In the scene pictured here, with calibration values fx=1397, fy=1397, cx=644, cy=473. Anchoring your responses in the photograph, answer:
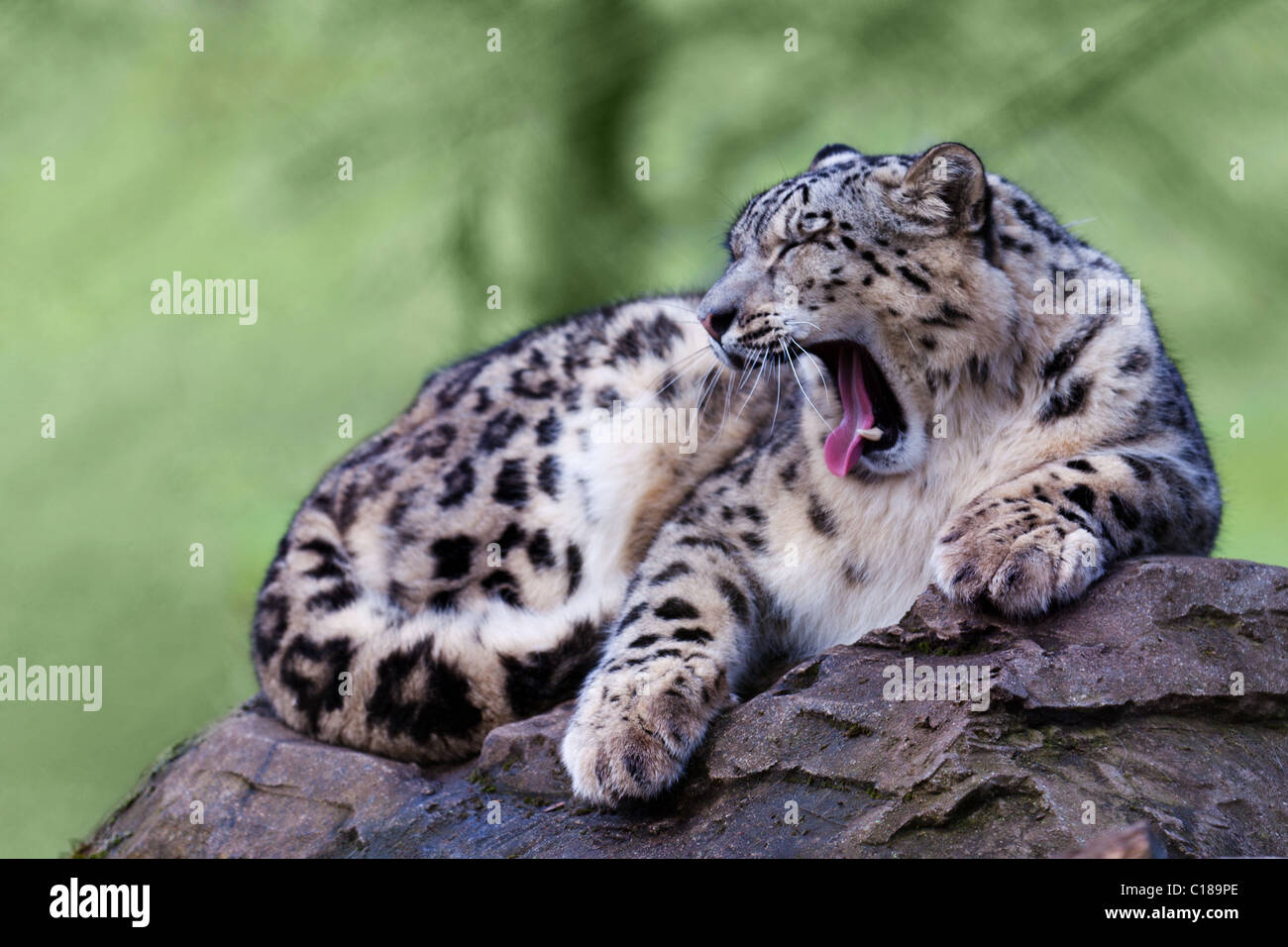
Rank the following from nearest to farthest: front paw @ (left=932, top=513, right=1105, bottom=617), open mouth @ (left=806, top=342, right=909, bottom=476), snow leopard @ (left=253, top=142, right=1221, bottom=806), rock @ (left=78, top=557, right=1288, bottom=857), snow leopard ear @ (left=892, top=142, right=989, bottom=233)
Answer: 1. rock @ (left=78, top=557, right=1288, bottom=857)
2. front paw @ (left=932, top=513, right=1105, bottom=617)
3. snow leopard @ (left=253, top=142, right=1221, bottom=806)
4. snow leopard ear @ (left=892, top=142, right=989, bottom=233)
5. open mouth @ (left=806, top=342, right=909, bottom=476)

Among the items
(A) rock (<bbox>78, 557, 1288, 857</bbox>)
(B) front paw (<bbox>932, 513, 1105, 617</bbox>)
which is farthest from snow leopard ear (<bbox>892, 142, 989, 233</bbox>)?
(A) rock (<bbox>78, 557, 1288, 857</bbox>)

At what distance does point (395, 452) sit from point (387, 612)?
737mm

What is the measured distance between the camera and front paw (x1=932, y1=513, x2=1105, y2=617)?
114 inches

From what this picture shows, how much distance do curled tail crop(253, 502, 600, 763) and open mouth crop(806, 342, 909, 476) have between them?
788 millimetres

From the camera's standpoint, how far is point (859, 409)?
138 inches

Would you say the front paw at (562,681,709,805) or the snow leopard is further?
the snow leopard

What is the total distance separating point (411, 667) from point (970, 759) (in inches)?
59.1

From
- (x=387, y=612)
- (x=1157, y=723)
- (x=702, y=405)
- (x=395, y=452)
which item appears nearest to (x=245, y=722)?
(x=387, y=612)

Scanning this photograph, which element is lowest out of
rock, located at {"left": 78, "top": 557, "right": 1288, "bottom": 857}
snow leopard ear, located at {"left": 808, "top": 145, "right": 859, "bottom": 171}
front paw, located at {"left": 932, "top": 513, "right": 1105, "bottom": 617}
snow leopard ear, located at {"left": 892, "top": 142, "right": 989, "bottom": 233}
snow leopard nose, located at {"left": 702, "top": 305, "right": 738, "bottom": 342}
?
rock, located at {"left": 78, "top": 557, "right": 1288, "bottom": 857}

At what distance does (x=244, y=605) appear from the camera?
4957 millimetres

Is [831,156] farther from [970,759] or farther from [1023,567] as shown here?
[970,759]

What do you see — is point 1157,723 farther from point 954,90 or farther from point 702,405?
point 954,90

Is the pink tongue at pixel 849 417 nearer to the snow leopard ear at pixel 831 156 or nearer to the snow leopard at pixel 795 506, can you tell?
the snow leopard at pixel 795 506

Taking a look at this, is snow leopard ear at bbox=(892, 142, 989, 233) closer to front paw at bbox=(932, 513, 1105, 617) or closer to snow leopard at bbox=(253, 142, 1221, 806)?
snow leopard at bbox=(253, 142, 1221, 806)
